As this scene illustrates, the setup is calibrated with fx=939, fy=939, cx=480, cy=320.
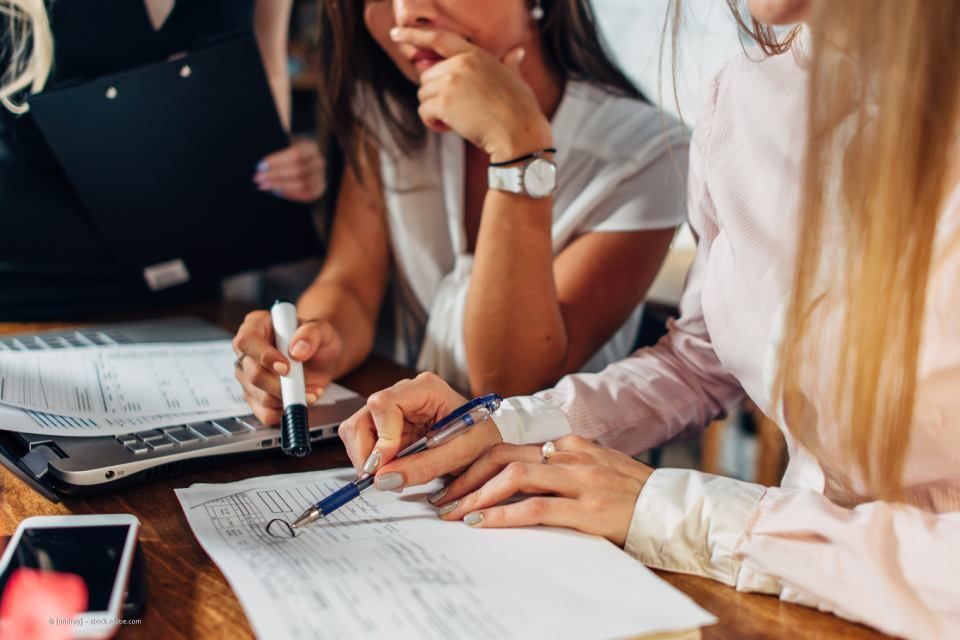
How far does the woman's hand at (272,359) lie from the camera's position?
96 cm

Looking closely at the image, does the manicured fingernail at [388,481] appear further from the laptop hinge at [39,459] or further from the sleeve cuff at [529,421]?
the laptop hinge at [39,459]

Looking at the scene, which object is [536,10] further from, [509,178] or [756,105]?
[756,105]

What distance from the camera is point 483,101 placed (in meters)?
1.16

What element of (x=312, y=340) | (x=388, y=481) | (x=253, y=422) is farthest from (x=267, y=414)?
(x=388, y=481)

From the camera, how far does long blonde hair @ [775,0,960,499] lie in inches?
24.7

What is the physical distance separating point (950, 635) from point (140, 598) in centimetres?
52

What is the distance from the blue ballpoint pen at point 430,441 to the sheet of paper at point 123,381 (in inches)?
10.4

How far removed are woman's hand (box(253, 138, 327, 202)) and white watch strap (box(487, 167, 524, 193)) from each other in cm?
42

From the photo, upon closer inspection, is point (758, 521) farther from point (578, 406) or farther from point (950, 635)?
point (578, 406)

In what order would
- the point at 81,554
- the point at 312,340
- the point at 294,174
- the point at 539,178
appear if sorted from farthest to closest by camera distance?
1. the point at 294,174
2. the point at 539,178
3. the point at 312,340
4. the point at 81,554

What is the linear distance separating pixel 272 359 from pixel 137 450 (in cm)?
19

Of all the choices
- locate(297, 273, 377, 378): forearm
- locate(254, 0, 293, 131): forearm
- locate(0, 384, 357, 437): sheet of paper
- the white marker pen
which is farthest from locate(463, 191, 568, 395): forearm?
locate(254, 0, 293, 131): forearm

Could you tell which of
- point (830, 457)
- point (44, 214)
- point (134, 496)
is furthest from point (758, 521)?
point (44, 214)

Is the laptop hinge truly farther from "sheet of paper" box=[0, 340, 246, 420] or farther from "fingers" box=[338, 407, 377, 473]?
"fingers" box=[338, 407, 377, 473]
